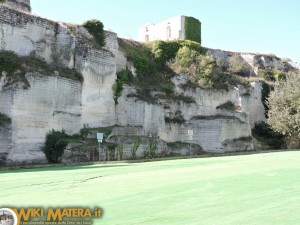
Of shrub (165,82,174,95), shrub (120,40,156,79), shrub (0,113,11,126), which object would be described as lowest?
shrub (0,113,11,126)

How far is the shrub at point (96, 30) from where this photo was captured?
27391 millimetres

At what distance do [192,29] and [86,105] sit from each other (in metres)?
19.7

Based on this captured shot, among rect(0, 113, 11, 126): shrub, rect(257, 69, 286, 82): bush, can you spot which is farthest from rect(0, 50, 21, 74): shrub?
rect(257, 69, 286, 82): bush

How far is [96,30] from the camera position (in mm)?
27656

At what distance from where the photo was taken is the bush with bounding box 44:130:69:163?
2110 centimetres

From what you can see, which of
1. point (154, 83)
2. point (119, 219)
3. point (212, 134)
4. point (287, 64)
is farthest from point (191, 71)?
point (119, 219)

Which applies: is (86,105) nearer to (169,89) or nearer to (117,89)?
(117,89)

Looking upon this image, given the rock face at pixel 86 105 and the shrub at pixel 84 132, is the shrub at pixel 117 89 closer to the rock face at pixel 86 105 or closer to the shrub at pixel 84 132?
the rock face at pixel 86 105

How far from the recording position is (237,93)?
112 ft

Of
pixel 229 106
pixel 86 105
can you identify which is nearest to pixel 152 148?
pixel 86 105

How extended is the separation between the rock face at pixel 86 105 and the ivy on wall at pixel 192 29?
9256 mm

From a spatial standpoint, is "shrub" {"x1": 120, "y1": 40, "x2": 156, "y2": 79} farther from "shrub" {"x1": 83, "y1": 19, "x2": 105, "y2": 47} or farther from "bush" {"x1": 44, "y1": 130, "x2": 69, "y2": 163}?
"bush" {"x1": 44, "y1": 130, "x2": 69, "y2": 163}

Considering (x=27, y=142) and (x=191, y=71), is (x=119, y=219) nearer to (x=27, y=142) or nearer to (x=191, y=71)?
(x=27, y=142)

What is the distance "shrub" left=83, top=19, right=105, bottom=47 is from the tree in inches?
538
